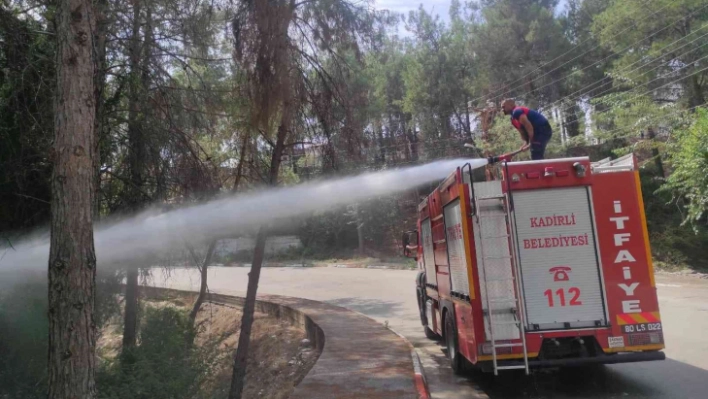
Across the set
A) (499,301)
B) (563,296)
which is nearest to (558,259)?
(563,296)

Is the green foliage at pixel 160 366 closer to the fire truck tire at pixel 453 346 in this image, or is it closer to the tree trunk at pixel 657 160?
the fire truck tire at pixel 453 346

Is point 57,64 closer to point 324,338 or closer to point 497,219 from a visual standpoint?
point 497,219

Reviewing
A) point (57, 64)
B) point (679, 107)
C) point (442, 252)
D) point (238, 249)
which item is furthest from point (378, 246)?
point (57, 64)

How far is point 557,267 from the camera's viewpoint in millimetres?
6586

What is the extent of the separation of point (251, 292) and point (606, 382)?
6183mm

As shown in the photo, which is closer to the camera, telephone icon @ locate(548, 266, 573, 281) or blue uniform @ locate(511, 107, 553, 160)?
telephone icon @ locate(548, 266, 573, 281)

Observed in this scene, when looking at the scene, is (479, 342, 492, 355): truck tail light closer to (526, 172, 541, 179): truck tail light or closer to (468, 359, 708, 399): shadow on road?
(468, 359, 708, 399): shadow on road

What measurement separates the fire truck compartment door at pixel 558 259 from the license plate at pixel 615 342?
0.67 ft

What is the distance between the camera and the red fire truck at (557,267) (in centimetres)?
637

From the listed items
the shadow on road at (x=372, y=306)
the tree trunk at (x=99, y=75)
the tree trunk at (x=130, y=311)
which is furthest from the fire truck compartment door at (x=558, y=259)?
the shadow on road at (x=372, y=306)

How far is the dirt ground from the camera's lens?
11.3m

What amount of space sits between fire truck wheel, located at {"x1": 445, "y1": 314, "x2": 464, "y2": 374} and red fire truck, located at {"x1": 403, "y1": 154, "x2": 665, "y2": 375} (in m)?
0.92

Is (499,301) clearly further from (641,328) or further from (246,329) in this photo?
(246,329)

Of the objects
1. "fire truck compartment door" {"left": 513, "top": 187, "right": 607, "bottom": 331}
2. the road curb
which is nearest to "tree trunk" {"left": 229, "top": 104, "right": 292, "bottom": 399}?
the road curb
